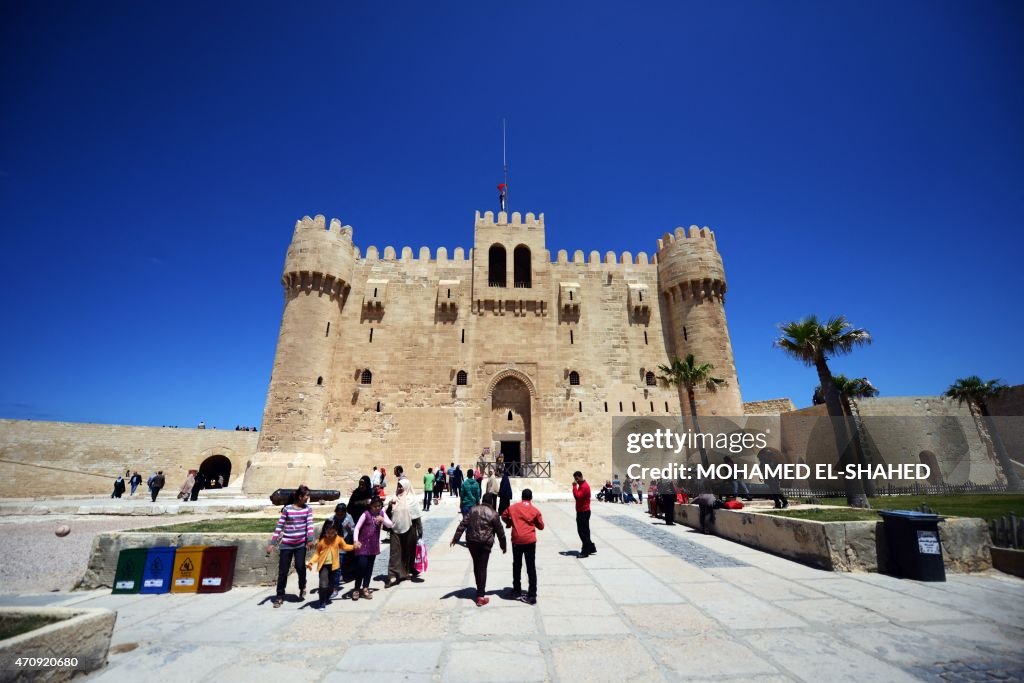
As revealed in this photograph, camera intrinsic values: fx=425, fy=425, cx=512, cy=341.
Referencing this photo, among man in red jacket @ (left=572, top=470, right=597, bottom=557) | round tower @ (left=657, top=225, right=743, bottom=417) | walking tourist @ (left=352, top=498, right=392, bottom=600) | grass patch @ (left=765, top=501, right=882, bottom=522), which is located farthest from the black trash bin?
round tower @ (left=657, top=225, right=743, bottom=417)

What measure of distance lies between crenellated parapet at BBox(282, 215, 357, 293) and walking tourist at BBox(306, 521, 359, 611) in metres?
20.0

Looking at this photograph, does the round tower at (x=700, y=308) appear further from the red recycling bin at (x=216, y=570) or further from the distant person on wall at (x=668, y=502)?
the red recycling bin at (x=216, y=570)

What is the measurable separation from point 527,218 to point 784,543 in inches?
902

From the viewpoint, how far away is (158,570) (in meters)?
5.70

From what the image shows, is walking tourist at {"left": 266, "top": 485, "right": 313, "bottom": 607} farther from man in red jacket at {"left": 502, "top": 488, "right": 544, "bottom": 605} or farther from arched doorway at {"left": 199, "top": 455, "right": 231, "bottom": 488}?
arched doorway at {"left": 199, "top": 455, "right": 231, "bottom": 488}

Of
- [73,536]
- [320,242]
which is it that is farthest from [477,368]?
[73,536]

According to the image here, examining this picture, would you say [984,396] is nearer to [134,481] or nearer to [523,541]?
[523,541]

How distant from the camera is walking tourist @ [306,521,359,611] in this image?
16.5 feet

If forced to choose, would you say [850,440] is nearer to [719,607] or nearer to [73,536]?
[719,607]

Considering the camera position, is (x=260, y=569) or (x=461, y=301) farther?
(x=461, y=301)

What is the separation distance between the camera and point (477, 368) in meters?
24.1

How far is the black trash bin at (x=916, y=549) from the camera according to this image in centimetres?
570

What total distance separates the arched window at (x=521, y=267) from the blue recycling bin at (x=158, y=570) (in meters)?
22.0

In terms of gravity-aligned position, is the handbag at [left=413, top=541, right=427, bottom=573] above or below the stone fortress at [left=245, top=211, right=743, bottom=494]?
below
